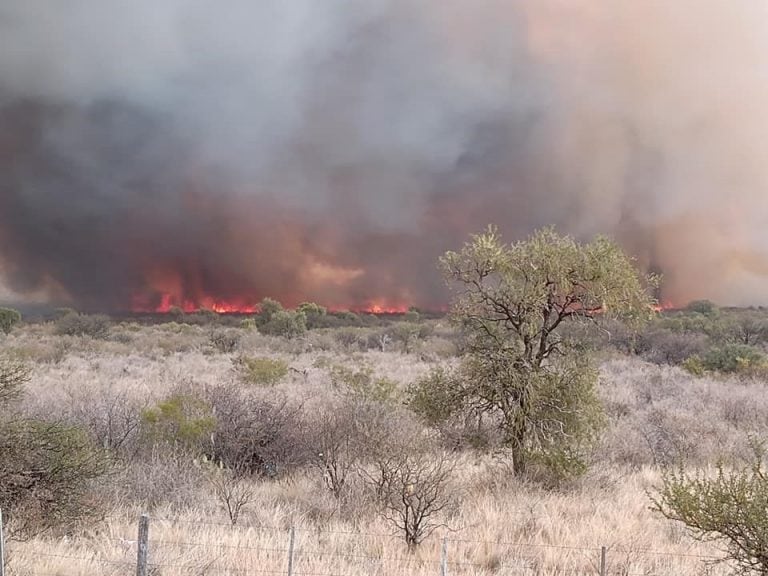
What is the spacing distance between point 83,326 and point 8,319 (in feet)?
27.3

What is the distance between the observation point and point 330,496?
36.3 feet

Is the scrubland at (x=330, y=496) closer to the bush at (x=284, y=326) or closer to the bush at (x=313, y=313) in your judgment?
the bush at (x=284, y=326)

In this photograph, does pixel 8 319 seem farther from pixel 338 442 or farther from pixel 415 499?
pixel 415 499

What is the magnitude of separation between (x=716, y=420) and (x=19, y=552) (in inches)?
737

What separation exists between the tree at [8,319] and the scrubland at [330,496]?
38319mm

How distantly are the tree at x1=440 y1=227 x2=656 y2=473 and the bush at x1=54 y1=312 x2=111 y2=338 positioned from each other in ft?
155

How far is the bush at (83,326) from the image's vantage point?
2100 inches

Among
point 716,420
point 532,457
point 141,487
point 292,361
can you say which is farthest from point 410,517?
point 292,361

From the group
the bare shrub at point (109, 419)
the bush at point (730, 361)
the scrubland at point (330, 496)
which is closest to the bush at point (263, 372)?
the scrubland at point (330, 496)

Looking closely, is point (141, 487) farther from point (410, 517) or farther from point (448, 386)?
point (448, 386)

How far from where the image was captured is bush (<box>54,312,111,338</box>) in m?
53.3

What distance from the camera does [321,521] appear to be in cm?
998

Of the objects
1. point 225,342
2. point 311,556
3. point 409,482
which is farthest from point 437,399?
point 225,342

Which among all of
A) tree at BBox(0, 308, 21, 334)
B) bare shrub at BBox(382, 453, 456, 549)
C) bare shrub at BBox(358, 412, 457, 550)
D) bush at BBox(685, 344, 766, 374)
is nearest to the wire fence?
bare shrub at BBox(382, 453, 456, 549)
